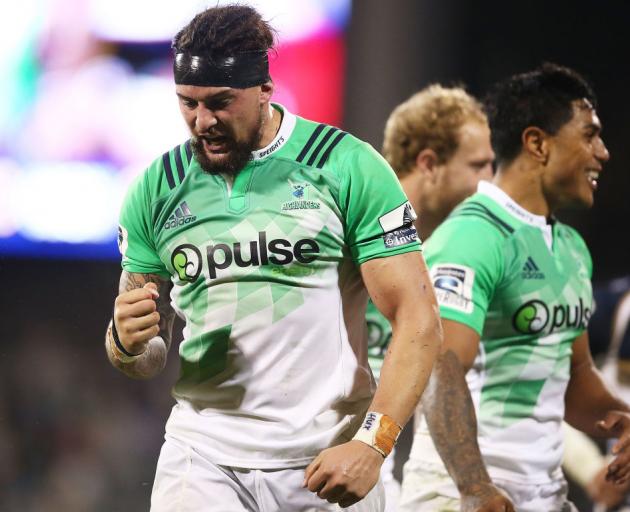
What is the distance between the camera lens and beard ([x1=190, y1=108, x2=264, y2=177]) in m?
3.20

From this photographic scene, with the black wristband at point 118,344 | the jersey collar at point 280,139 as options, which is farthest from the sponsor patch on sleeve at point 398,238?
the black wristband at point 118,344

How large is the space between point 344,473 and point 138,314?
67 cm

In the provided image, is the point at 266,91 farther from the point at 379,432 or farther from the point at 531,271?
the point at 531,271

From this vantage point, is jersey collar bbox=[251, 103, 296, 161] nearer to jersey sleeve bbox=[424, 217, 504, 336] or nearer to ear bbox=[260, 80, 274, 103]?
ear bbox=[260, 80, 274, 103]

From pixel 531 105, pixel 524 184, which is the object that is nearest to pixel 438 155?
pixel 531 105

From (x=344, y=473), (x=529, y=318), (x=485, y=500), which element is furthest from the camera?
(x=529, y=318)

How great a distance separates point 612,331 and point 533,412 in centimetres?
295

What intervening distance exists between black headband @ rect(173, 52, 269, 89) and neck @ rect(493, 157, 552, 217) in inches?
54.7

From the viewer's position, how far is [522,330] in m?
3.99

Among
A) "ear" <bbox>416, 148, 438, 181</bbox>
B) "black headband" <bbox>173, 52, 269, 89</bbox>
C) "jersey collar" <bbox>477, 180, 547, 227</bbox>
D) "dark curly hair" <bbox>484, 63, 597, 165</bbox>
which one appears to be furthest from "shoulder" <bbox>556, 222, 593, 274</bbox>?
"black headband" <bbox>173, 52, 269, 89</bbox>

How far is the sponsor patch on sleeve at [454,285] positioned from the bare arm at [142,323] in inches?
35.0

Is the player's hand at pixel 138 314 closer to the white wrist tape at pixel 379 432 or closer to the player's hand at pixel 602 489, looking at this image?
the white wrist tape at pixel 379 432

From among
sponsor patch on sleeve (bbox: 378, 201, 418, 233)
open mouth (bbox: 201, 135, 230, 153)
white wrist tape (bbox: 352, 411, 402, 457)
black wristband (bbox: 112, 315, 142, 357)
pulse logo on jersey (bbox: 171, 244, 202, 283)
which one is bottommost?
white wrist tape (bbox: 352, 411, 402, 457)

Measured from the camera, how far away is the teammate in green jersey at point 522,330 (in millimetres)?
3812
